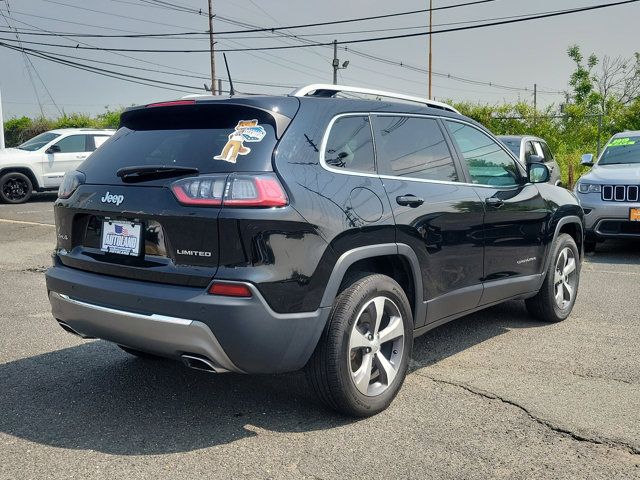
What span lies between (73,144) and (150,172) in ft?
47.0

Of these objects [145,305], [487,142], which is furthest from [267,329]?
[487,142]

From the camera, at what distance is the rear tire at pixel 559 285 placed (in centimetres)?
548

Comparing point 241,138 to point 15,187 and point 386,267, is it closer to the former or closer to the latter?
point 386,267

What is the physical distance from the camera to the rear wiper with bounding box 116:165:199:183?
333cm

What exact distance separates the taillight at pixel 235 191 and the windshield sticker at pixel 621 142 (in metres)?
8.87

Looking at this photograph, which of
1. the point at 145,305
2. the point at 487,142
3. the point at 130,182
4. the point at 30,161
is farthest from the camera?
the point at 30,161

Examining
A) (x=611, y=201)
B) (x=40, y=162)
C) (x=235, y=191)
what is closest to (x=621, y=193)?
(x=611, y=201)

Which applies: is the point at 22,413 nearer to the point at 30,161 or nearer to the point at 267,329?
the point at 267,329

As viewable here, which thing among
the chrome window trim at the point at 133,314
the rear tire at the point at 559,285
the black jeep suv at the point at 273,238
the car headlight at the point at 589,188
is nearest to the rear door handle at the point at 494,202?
the black jeep suv at the point at 273,238

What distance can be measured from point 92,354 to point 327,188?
2369 mm

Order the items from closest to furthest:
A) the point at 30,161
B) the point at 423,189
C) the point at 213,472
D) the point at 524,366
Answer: the point at 213,472, the point at 423,189, the point at 524,366, the point at 30,161

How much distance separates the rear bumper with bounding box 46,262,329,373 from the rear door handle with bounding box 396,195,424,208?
2.83 ft

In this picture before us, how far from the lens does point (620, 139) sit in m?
10.7

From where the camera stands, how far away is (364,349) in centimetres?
364
